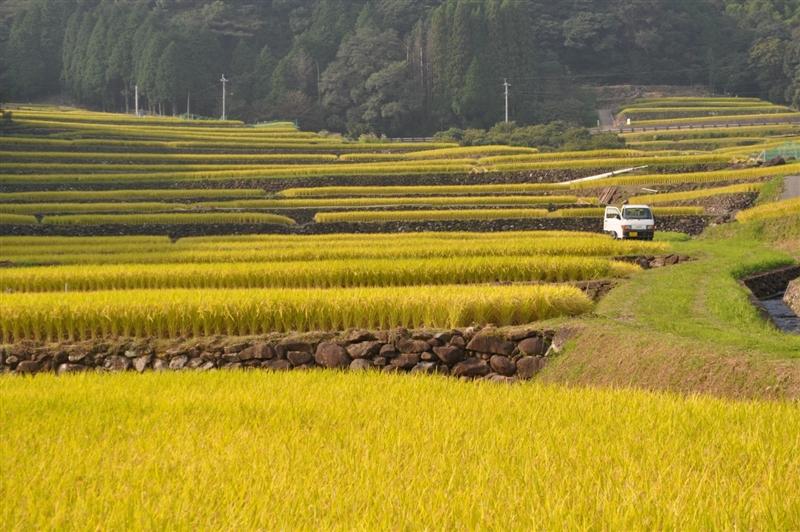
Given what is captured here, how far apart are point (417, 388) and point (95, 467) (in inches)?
138

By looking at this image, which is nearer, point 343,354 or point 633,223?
point 343,354

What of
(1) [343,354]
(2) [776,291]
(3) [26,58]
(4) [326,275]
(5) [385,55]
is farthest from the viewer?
(3) [26,58]

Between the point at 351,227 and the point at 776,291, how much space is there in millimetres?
15510

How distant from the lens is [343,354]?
11117 mm

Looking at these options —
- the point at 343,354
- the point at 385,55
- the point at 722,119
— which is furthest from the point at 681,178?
the point at 385,55

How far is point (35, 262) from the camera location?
22.5 metres

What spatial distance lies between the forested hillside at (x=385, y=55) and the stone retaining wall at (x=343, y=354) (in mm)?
68237

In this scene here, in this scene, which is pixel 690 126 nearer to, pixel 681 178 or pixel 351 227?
pixel 681 178

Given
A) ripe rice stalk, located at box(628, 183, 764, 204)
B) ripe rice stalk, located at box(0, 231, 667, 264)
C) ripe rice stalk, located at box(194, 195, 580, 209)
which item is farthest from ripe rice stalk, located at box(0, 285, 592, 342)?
ripe rice stalk, located at box(628, 183, 764, 204)

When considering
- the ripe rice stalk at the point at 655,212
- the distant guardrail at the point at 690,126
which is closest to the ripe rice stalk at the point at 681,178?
the ripe rice stalk at the point at 655,212

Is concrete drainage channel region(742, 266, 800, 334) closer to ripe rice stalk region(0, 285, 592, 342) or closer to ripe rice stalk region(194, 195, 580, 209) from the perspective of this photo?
ripe rice stalk region(0, 285, 592, 342)

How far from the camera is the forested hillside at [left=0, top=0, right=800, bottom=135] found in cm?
8056

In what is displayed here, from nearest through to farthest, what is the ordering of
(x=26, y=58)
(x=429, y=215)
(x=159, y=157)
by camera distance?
(x=429, y=215), (x=159, y=157), (x=26, y=58)

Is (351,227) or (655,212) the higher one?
(655,212)
